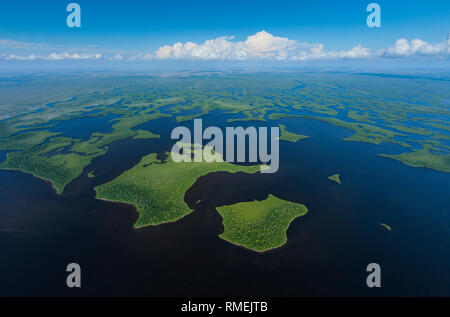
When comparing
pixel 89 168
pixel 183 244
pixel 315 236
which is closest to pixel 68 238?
pixel 183 244

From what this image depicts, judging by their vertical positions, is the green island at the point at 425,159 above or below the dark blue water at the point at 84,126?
below

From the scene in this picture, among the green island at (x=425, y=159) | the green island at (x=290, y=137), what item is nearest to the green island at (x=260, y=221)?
the green island at (x=290, y=137)

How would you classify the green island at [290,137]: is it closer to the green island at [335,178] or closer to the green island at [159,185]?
the green island at [335,178]

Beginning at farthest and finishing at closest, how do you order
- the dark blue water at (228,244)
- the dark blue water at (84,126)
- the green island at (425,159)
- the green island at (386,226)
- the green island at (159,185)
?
the dark blue water at (84,126)
the green island at (425,159)
the green island at (159,185)
the green island at (386,226)
the dark blue water at (228,244)

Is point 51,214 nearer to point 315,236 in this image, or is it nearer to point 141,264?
point 141,264

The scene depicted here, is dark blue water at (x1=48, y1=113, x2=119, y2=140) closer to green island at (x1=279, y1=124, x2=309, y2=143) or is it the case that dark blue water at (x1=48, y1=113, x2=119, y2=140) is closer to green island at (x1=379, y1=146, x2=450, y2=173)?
green island at (x1=279, y1=124, x2=309, y2=143)

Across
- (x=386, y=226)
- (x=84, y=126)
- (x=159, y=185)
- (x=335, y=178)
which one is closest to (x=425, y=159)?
(x=335, y=178)
